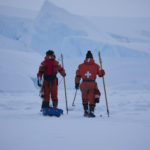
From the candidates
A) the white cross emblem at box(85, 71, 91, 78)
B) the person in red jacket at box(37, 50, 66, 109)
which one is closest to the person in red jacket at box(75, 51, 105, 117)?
the white cross emblem at box(85, 71, 91, 78)

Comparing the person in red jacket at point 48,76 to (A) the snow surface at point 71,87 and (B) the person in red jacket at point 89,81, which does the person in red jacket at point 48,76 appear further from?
(B) the person in red jacket at point 89,81

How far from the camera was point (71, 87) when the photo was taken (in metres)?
15.1

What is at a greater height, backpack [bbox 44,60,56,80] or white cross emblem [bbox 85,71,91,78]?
backpack [bbox 44,60,56,80]

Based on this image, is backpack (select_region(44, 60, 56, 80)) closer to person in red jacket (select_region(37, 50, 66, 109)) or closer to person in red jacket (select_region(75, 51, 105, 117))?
person in red jacket (select_region(37, 50, 66, 109))

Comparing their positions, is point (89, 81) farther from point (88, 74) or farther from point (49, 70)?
point (49, 70)

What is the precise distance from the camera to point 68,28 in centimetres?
2697

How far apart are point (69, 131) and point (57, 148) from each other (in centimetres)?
80

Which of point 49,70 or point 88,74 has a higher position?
point 49,70

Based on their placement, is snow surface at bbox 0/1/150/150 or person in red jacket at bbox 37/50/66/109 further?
person in red jacket at bbox 37/50/66/109

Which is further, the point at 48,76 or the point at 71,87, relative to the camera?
the point at 71,87

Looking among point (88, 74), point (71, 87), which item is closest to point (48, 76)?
point (88, 74)

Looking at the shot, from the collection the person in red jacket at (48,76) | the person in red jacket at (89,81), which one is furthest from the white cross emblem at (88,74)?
the person in red jacket at (48,76)

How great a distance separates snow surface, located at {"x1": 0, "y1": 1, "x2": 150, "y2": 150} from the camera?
277 centimetres

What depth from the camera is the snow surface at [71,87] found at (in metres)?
2.77
